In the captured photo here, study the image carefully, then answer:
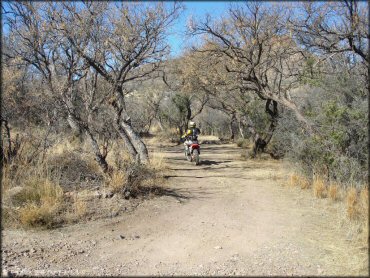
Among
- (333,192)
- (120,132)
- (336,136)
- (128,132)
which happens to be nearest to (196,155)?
(128,132)

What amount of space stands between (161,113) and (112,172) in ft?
64.3

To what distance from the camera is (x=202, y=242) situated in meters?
5.63

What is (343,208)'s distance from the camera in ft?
22.6

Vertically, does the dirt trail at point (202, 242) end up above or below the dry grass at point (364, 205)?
below

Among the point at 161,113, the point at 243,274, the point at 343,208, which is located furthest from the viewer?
the point at 161,113

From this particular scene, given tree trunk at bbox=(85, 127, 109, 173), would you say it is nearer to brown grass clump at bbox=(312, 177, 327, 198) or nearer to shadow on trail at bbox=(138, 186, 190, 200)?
shadow on trail at bbox=(138, 186, 190, 200)

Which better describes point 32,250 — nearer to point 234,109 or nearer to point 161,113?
point 234,109

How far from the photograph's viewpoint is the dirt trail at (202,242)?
4.74m

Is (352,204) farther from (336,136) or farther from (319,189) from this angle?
(336,136)

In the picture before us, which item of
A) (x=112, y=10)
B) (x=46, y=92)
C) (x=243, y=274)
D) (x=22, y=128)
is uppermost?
(x=112, y=10)

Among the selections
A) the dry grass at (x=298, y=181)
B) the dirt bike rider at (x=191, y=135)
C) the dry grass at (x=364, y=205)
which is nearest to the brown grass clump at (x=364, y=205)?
the dry grass at (x=364, y=205)

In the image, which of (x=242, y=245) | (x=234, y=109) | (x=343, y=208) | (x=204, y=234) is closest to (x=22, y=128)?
(x=204, y=234)

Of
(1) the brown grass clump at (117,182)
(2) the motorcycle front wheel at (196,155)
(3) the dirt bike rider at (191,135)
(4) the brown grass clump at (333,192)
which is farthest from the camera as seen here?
(3) the dirt bike rider at (191,135)

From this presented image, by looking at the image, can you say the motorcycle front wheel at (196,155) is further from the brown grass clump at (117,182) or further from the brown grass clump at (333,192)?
the brown grass clump at (333,192)
